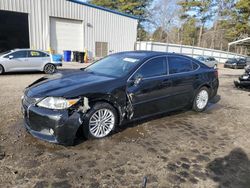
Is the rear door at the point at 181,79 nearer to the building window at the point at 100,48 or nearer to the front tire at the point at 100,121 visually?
the front tire at the point at 100,121

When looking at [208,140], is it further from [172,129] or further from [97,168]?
[97,168]

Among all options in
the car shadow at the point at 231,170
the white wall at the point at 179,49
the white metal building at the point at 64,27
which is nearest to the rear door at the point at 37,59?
the white metal building at the point at 64,27

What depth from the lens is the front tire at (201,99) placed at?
19.9ft

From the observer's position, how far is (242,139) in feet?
15.1

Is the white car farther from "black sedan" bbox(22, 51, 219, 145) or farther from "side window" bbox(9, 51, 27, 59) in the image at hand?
"black sedan" bbox(22, 51, 219, 145)

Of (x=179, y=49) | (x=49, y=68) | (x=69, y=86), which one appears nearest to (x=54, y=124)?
(x=69, y=86)

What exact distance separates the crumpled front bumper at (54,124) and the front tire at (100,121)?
227mm

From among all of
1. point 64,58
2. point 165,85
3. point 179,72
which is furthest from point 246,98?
point 64,58

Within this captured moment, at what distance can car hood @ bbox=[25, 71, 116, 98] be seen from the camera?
12.4 feet

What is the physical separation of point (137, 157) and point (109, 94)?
118 centimetres

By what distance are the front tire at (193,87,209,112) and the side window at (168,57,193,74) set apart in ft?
2.42

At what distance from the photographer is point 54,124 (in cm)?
357

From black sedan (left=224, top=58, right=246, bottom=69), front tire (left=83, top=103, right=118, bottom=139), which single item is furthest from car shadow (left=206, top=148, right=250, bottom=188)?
black sedan (left=224, top=58, right=246, bottom=69)

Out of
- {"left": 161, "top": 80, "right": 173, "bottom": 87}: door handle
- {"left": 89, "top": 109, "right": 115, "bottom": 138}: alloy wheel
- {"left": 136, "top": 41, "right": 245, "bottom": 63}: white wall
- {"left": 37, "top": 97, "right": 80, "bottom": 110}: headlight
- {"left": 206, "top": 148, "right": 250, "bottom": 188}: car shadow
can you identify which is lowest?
{"left": 206, "top": 148, "right": 250, "bottom": 188}: car shadow
